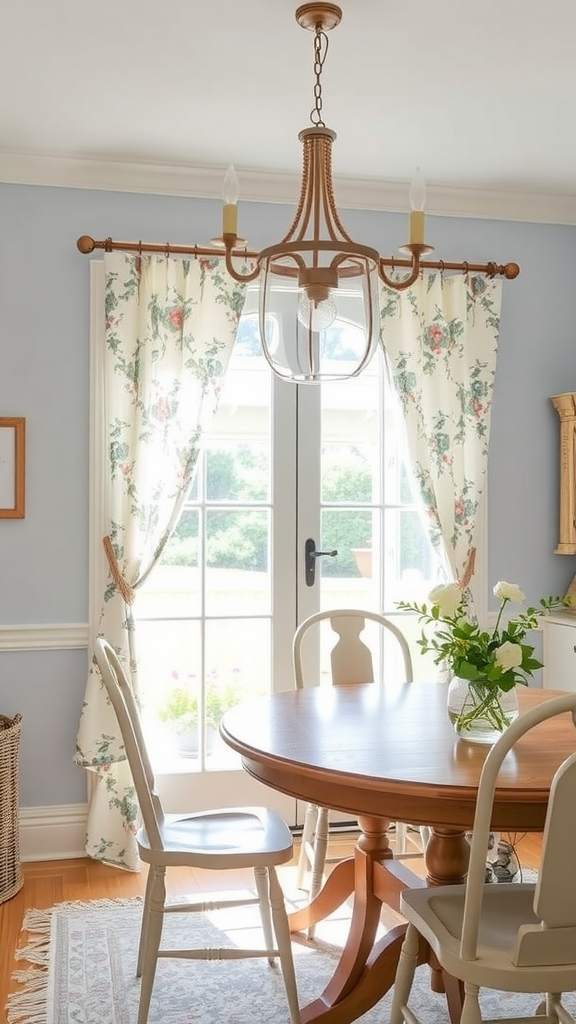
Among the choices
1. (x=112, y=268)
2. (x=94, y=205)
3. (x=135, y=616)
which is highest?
(x=94, y=205)

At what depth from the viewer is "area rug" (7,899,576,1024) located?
2584 mm

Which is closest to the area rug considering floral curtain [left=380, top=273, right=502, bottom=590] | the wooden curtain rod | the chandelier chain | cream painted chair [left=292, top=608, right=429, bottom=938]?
cream painted chair [left=292, top=608, right=429, bottom=938]

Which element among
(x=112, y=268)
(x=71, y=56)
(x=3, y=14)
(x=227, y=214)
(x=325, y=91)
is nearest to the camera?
(x=227, y=214)

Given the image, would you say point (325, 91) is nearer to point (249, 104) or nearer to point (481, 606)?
point (249, 104)

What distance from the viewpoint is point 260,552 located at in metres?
4.02

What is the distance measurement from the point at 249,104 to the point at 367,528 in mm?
→ 1717

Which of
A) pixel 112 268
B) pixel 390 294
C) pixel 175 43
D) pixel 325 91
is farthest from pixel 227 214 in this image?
pixel 390 294

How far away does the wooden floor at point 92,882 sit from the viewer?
3.30 meters

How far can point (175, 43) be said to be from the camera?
277cm

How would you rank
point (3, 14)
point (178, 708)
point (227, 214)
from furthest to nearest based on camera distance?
1. point (178, 708)
2. point (3, 14)
3. point (227, 214)

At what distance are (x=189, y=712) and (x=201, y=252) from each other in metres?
1.77

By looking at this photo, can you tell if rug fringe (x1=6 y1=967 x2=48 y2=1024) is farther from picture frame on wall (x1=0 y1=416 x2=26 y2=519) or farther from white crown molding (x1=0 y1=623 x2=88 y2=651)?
picture frame on wall (x1=0 y1=416 x2=26 y2=519)

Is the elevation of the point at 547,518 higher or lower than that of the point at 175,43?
lower

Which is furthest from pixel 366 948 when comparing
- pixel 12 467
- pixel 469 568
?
pixel 12 467
